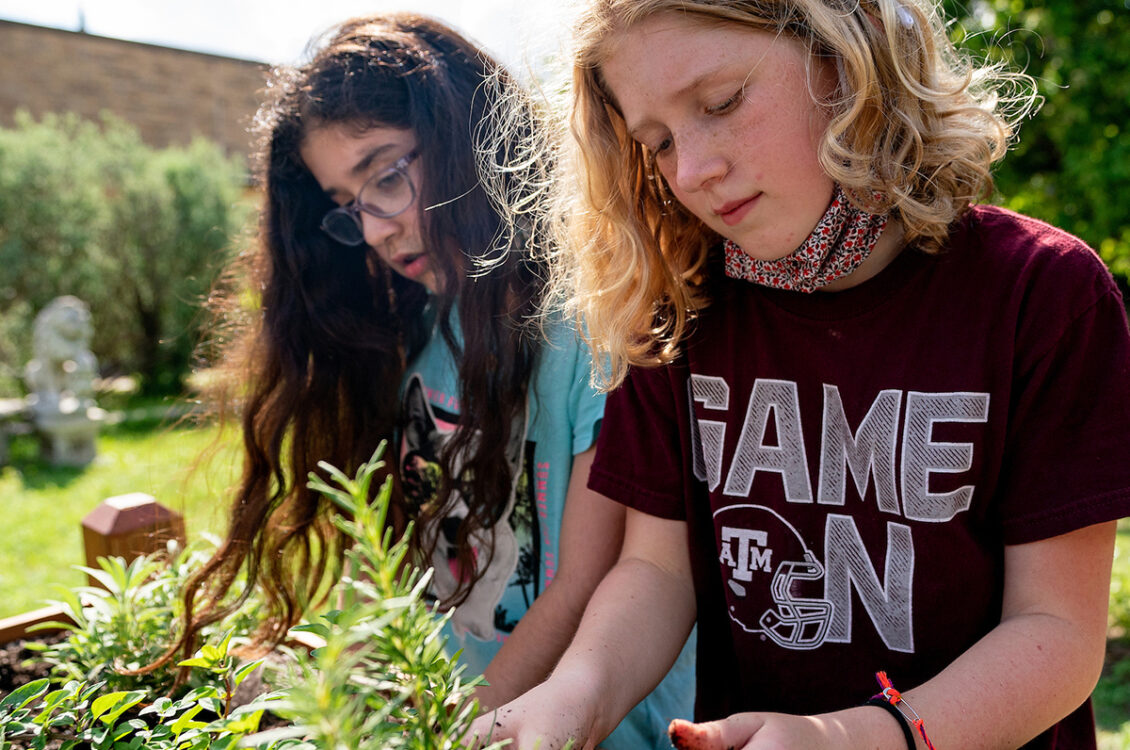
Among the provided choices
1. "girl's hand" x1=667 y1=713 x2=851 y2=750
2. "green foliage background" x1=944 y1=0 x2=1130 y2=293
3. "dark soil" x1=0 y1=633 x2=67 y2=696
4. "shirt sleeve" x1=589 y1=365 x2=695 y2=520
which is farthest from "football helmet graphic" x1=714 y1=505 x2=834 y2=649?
"green foliage background" x1=944 y1=0 x2=1130 y2=293

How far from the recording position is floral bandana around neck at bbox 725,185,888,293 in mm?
1363

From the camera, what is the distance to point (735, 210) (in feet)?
4.50

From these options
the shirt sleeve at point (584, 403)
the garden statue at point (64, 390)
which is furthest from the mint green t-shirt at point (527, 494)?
the garden statue at point (64, 390)

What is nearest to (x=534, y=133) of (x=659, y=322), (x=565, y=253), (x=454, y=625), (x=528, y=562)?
(x=565, y=253)

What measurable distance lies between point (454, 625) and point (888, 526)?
1.12m

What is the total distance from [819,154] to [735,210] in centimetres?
15

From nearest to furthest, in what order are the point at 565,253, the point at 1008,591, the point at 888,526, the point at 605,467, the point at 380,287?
the point at 1008,591, the point at 888,526, the point at 605,467, the point at 565,253, the point at 380,287

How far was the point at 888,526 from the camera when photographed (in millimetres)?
1401

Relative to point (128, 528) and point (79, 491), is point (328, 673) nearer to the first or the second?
point (128, 528)

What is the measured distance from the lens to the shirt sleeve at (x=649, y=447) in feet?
5.23

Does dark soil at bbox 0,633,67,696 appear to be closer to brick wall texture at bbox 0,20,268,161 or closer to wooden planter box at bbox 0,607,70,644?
wooden planter box at bbox 0,607,70,644

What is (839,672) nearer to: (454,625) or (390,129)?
(454,625)

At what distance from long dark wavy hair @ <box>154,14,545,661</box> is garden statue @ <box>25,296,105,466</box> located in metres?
7.59

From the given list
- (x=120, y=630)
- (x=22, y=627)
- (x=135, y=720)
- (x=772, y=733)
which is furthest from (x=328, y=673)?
(x=22, y=627)
